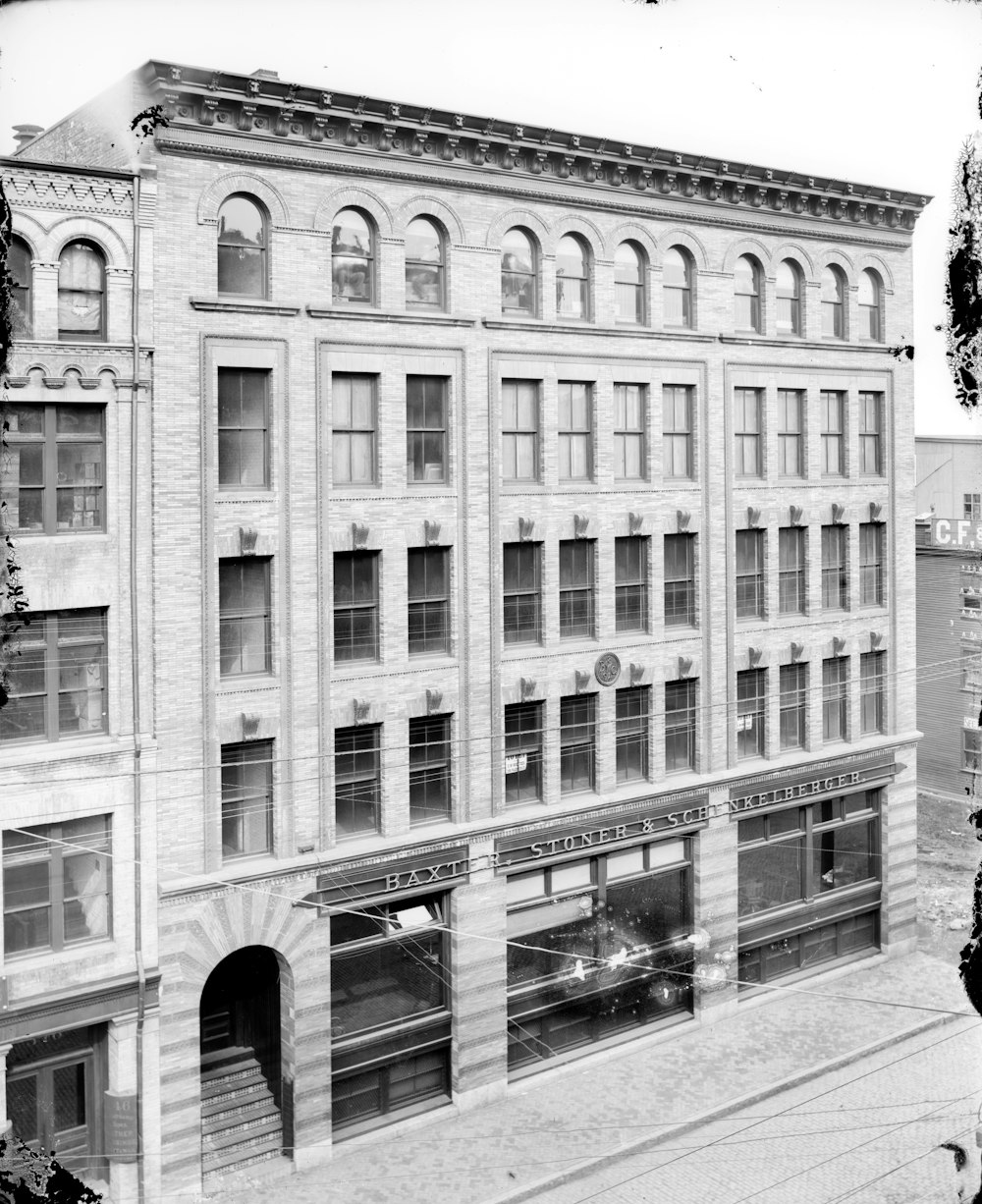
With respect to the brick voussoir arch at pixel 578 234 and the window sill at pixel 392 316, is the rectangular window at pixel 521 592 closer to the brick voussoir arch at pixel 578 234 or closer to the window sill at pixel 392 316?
the window sill at pixel 392 316

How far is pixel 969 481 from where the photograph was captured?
1309 inches

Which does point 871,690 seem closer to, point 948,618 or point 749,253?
point 948,618

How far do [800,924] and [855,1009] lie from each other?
1999 mm

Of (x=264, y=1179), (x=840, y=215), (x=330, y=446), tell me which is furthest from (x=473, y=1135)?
(x=840, y=215)

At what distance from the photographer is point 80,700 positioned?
18.2 m

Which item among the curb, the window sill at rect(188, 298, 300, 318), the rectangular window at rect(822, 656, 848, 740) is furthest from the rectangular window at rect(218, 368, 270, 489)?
the rectangular window at rect(822, 656, 848, 740)

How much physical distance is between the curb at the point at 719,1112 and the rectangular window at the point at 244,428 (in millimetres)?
11859

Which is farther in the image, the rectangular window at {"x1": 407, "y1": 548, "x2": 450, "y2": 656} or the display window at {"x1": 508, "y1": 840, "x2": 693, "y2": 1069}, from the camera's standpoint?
the display window at {"x1": 508, "y1": 840, "x2": 693, "y2": 1069}

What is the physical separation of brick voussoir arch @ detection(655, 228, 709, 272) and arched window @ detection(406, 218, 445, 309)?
4.74 metres

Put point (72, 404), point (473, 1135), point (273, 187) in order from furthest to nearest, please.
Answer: point (473, 1135)
point (273, 187)
point (72, 404)

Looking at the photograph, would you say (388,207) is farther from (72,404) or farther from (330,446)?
(72,404)

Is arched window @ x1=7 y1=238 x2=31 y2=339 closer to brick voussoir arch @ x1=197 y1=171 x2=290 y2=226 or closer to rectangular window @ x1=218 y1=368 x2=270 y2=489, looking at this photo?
brick voussoir arch @ x1=197 y1=171 x2=290 y2=226

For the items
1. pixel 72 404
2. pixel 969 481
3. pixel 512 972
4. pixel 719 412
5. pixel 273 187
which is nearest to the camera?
pixel 72 404

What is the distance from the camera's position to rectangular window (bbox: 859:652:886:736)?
28.4 m
